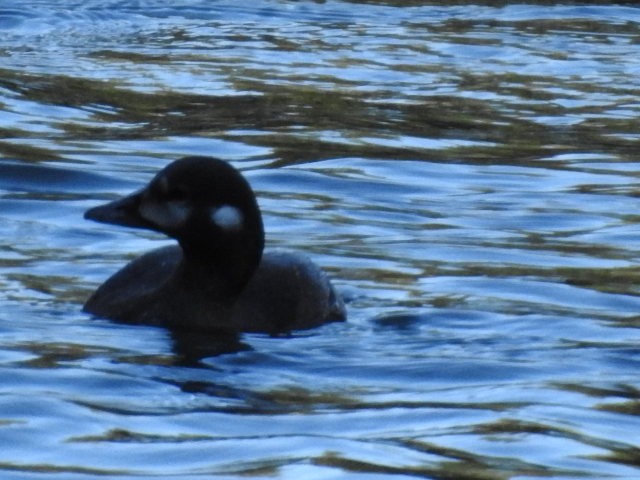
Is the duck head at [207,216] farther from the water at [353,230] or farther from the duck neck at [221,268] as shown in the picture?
the water at [353,230]

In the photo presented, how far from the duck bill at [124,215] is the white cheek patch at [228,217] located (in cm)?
36

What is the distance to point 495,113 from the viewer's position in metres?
16.7

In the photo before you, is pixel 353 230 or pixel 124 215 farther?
pixel 353 230

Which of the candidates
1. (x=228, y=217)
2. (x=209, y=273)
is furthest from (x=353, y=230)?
(x=228, y=217)

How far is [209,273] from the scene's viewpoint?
9.14m

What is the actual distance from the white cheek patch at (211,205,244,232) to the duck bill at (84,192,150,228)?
362 mm

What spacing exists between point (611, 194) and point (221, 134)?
3.41 metres

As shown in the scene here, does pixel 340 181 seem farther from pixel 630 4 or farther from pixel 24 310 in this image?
pixel 630 4

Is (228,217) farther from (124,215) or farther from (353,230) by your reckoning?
(353,230)

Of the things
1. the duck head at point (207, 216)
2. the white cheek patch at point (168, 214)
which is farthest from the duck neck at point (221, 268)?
the white cheek patch at point (168, 214)

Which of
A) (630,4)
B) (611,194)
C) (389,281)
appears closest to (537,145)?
(611,194)

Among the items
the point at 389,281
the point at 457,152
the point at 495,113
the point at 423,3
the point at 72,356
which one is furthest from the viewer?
the point at 423,3

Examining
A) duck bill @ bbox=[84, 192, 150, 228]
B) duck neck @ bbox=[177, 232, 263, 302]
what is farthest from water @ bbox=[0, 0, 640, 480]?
duck bill @ bbox=[84, 192, 150, 228]

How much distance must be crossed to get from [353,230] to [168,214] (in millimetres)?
2868
